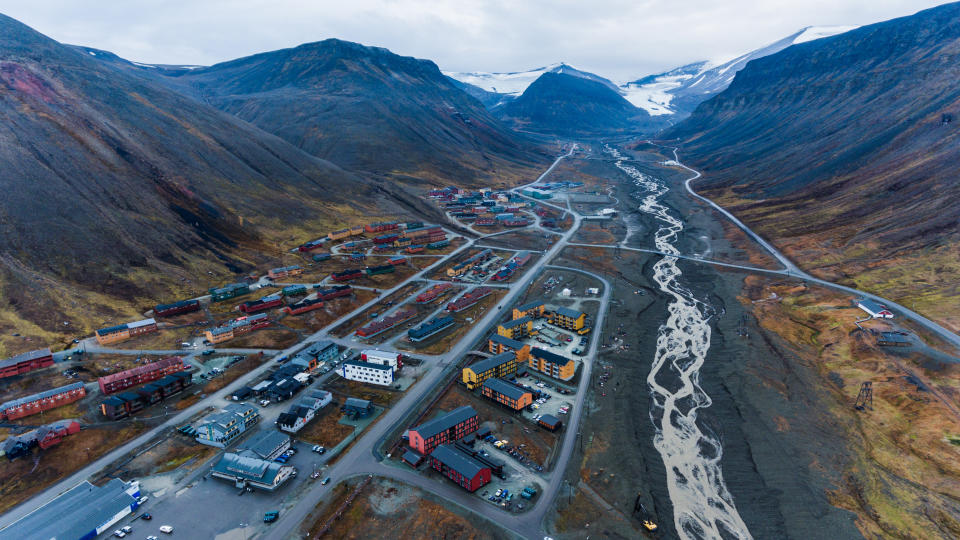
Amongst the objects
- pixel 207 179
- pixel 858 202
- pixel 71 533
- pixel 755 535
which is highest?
pixel 207 179

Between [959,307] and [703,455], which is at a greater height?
[959,307]

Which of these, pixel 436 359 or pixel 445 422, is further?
pixel 436 359

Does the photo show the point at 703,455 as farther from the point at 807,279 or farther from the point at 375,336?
the point at 807,279

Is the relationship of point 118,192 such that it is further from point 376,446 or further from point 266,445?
point 376,446

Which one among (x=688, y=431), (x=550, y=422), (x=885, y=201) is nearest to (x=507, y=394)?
(x=550, y=422)

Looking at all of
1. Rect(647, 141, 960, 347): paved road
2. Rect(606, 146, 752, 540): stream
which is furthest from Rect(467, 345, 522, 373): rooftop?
Rect(647, 141, 960, 347): paved road

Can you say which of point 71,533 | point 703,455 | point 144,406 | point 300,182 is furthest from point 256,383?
point 300,182
